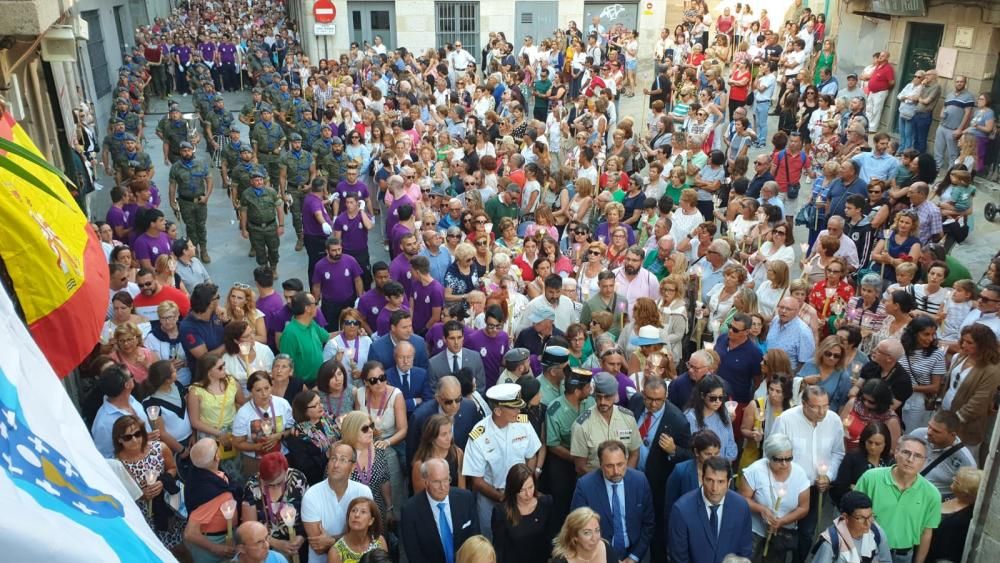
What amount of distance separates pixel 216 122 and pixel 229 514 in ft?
43.5

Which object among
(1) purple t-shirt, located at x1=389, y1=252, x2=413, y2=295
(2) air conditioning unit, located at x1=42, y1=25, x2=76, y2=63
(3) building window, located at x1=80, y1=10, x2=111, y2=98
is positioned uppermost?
(2) air conditioning unit, located at x1=42, y1=25, x2=76, y2=63

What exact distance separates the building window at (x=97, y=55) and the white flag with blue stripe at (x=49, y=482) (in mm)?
19604

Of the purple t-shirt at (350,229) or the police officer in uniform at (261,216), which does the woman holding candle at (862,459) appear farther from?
the police officer in uniform at (261,216)

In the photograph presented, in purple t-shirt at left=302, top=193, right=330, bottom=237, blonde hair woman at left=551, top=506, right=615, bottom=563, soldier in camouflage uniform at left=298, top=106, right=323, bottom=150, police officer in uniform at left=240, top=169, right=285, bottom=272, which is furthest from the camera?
soldier in camouflage uniform at left=298, top=106, right=323, bottom=150

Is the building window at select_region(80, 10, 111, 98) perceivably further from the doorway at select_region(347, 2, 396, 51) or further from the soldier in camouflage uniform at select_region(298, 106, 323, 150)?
the doorway at select_region(347, 2, 396, 51)

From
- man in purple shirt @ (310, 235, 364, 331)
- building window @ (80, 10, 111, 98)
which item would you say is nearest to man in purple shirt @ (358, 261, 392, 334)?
man in purple shirt @ (310, 235, 364, 331)

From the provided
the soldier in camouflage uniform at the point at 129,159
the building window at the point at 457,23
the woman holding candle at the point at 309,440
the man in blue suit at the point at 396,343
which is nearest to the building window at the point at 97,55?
the soldier in camouflage uniform at the point at 129,159

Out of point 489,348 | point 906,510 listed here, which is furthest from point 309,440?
point 906,510

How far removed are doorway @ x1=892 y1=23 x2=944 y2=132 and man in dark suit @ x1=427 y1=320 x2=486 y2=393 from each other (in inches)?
495

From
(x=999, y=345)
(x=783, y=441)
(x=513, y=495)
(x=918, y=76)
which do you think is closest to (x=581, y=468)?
(x=513, y=495)

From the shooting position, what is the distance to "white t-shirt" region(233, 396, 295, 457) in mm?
6156

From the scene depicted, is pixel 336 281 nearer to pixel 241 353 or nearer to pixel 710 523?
pixel 241 353

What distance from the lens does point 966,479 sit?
5.58 metres

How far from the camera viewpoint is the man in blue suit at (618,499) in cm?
550
